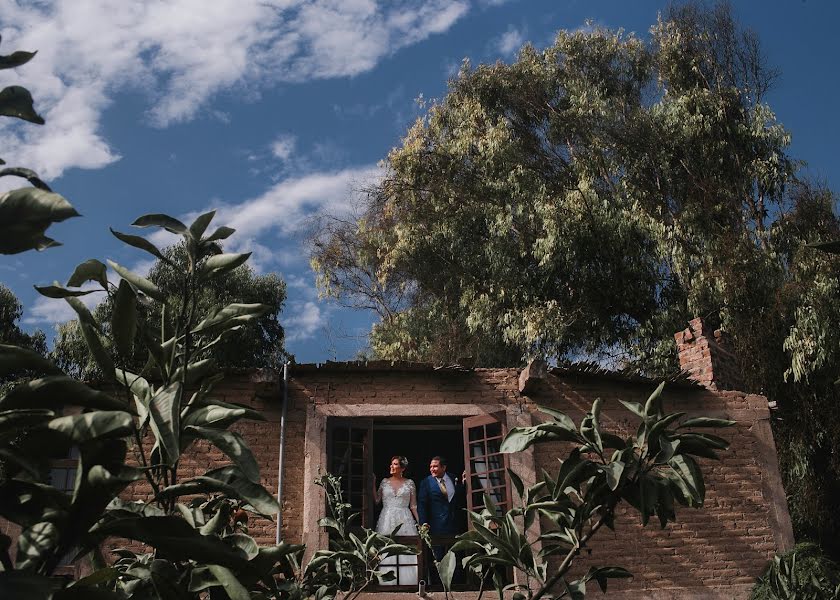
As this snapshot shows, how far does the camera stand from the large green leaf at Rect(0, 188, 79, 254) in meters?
1.96

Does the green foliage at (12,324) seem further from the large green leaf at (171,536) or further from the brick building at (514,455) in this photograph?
the large green leaf at (171,536)

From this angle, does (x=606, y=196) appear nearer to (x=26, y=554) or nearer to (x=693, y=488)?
(x=693, y=488)

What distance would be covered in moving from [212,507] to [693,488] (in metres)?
2.01

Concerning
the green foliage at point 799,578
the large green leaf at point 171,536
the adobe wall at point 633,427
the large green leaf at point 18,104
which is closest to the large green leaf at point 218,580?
the large green leaf at point 171,536

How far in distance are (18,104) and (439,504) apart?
768cm

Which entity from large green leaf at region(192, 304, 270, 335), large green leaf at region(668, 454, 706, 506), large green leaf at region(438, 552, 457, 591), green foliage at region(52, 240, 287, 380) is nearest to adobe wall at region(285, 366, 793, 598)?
large green leaf at region(438, 552, 457, 591)

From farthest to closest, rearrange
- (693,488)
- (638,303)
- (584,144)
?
(584,144) < (638,303) < (693,488)

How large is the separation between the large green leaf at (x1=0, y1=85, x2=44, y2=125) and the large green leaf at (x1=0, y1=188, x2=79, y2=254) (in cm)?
23

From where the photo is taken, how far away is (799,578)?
8.55 meters

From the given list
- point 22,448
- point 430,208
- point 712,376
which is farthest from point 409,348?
point 22,448

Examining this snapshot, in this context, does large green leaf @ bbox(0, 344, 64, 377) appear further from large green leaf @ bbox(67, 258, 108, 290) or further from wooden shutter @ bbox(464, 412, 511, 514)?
wooden shutter @ bbox(464, 412, 511, 514)

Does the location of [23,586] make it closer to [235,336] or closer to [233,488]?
[233,488]

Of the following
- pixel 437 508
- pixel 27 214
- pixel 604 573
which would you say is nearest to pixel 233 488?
pixel 27 214

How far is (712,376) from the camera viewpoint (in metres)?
9.95
